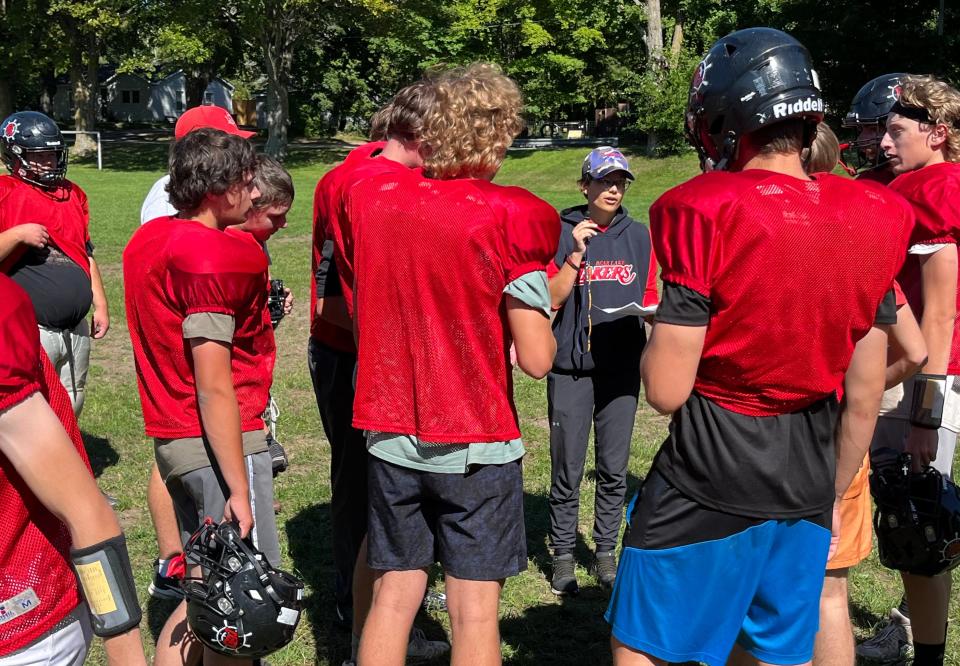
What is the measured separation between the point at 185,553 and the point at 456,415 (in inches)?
40.0

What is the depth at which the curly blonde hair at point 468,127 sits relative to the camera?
3.02 m

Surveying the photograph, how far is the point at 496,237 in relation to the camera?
2.93 meters

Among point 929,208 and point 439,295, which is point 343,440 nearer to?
point 439,295

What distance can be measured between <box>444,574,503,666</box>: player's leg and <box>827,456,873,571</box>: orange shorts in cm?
121

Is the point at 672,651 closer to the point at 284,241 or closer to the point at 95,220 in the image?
the point at 284,241

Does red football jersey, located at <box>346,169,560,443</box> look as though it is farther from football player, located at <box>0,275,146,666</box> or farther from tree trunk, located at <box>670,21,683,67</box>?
tree trunk, located at <box>670,21,683,67</box>

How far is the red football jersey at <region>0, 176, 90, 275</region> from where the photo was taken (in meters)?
5.91

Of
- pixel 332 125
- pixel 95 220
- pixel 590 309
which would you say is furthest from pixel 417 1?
pixel 590 309

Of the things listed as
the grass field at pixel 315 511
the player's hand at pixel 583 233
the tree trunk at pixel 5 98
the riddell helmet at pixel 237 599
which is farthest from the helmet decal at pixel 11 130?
the tree trunk at pixel 5 98

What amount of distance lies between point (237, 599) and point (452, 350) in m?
1.03

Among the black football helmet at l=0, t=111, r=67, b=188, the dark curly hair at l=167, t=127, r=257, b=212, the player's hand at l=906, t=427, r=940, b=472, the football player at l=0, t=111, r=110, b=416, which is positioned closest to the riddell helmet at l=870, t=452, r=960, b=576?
the player's hand at l=906, t=427, r=940, b=472

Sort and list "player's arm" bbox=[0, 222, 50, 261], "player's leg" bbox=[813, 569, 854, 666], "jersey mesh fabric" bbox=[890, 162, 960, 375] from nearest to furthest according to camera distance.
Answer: "player's leg" bbox=[813, 569, 854, 666] < "jersey mesh fabric" bbox=[890, 162, 960, 375] < "player's arm" bbox=[0, 222, 50, 261]

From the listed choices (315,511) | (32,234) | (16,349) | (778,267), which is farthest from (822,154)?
(32,234)

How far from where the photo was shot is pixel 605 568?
16.9 ft
